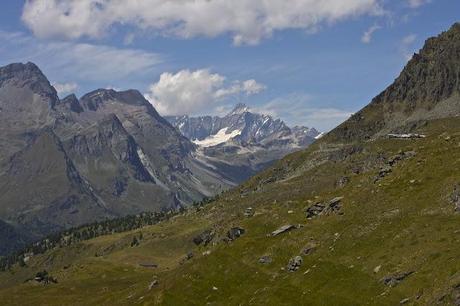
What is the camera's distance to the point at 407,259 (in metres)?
79.3

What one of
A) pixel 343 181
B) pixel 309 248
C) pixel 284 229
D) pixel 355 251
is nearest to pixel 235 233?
pixel 284 229

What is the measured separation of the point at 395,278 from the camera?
249 ft

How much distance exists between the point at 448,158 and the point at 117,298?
279ft

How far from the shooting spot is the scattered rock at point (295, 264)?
321 feet

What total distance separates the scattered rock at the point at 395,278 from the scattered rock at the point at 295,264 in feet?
73.7

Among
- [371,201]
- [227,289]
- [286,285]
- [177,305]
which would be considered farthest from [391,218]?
[177,305]

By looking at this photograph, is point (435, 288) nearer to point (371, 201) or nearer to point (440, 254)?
point (440, 254)

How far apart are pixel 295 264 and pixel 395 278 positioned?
81.3 feet

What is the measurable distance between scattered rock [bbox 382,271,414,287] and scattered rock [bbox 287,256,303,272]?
22.4 metres

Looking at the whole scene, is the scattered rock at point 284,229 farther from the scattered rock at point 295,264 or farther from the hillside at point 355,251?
the scattered rock at point 295,264

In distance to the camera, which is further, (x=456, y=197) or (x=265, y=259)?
(x=265, y=259)

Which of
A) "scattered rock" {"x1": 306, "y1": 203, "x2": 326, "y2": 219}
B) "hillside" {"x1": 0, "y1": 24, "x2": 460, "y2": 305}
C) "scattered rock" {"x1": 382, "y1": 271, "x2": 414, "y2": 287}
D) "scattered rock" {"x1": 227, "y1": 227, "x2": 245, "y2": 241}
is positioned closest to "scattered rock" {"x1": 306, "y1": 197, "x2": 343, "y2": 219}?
"scattered rock" {"x1": 306, "y1": 203, "x2": 326, "y2": 219}

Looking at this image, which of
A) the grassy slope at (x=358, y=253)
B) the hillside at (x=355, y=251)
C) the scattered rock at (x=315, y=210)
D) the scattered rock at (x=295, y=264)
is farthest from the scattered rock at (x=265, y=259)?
the scattered rock at (x=315, y=210)

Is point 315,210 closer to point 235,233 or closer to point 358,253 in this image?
point 235,233
